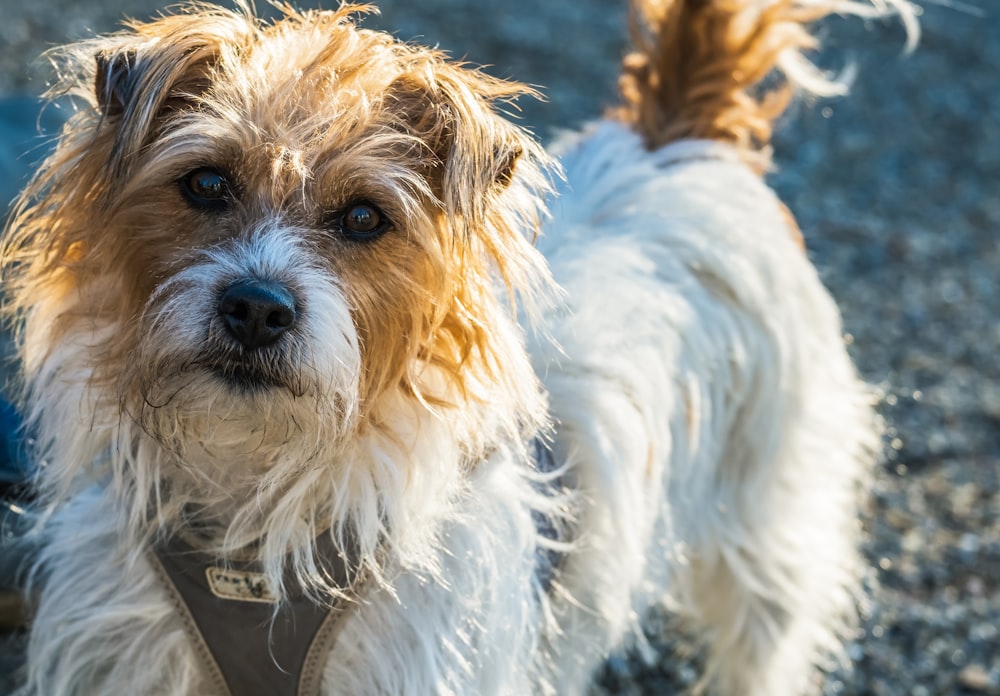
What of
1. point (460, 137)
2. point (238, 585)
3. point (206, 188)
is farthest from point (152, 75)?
point (238, 585)

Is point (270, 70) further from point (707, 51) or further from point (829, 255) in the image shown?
point (829, 255)

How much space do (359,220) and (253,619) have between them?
0.82 m

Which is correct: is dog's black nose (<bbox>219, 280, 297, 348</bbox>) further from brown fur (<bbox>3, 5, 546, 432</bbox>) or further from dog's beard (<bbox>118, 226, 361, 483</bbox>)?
brown fur (<bbox>3, 5, 546, 432</bbox>)

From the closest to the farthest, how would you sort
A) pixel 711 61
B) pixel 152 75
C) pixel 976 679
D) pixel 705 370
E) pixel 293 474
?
pixel 152 75 < pixel 293 474 < pixel 705 370 < pixel 711 61 < pixel 976 679

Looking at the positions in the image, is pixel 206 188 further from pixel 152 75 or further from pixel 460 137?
pixel 460 137

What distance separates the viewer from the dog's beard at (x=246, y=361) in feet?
6.78

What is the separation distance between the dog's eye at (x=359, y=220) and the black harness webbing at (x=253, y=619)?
24.7 inches

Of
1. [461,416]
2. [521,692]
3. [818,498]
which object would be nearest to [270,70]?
[461,416]

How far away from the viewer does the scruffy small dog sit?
7.04ft

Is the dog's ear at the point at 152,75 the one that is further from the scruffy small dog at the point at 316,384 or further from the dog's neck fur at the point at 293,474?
the dog's neck fur at the point at 293,474

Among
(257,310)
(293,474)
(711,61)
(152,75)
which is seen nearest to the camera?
(257,310)

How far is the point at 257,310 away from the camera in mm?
2043

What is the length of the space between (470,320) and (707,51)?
56.7 inches

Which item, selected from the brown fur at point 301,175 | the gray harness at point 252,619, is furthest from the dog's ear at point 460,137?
the gray harness at point 252,619
